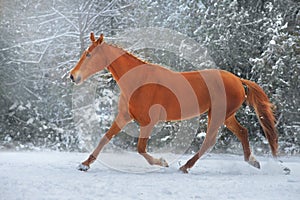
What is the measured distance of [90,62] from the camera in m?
5.03

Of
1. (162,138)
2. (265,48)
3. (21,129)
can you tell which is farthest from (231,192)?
(21,129)

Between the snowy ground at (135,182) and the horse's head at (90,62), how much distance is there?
1.06m

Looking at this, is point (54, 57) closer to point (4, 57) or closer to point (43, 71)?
point (43, 71)

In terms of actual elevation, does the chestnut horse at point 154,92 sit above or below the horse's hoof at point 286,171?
above

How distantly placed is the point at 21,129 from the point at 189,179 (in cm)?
845

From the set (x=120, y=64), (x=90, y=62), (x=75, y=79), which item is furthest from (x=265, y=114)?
(x=75, y=79)

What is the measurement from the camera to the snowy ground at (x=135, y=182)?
3.51m

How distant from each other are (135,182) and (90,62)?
160 centimetres

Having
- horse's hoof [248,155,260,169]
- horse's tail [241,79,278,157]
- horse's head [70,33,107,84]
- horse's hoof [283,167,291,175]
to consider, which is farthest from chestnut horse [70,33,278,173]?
horse's hoof [283,167,291,175]

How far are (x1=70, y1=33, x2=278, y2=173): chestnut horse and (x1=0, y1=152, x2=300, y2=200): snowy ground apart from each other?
328 millimetres

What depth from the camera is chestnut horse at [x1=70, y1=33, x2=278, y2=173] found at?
503 centimetres

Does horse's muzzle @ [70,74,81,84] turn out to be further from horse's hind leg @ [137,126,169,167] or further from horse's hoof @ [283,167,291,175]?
horse's hoof @ [283,167,291,175]

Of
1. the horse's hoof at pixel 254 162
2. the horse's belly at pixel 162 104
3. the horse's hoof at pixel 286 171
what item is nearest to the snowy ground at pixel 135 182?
the horse's hoof at pixel 286 171

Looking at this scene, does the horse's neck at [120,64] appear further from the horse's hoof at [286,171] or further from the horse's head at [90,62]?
the horse's hoof at [286,171]
